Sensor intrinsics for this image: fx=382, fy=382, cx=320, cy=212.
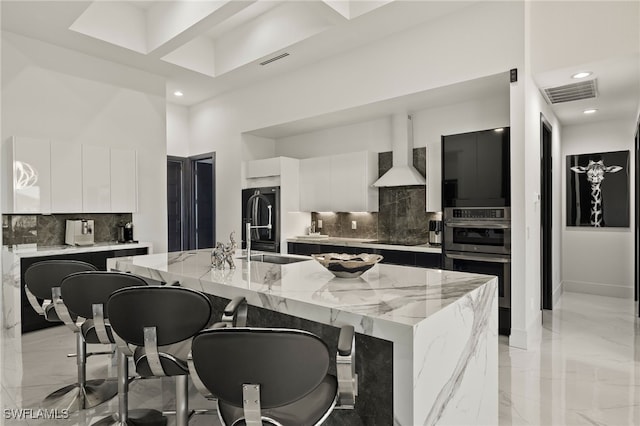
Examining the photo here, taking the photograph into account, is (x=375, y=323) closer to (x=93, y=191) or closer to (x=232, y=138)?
(x=93, y=191)

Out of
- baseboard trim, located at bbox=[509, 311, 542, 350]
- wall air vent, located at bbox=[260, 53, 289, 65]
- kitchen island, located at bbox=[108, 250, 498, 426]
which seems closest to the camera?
kitchen island, located at bbox=[108, 250, 498, 426]

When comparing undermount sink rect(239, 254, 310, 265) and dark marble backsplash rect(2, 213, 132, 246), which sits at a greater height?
dark marble backsplash rect(2, 213, 132, 246)

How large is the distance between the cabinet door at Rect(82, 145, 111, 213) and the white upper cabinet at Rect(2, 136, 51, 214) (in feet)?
1.22

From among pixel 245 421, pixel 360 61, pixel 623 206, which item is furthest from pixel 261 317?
pixel 623 206

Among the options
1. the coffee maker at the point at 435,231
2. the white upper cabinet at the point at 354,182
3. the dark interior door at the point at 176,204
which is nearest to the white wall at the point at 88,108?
the dark interior door at the point at 176,204

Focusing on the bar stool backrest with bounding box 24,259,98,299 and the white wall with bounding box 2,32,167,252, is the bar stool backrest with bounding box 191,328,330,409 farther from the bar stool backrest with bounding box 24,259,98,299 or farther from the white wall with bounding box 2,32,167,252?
the white wall with bounding box 2,32,167,252

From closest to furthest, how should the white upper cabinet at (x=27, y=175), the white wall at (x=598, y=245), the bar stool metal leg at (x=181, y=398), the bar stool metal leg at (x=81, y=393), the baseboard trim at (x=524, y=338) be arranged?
the bar stool metal leg at (x=181, y=398) < the bar stool metal leg at (x=81, y=393) < the baseboard trim at (x=524, y=338) < the white upper cabinet at (x=27, y=175) < the white wall at (x=598, y=245)

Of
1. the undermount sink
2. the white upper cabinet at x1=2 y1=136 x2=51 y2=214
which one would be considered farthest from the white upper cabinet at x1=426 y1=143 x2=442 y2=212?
the white upper cabinet at x1=2 y1=136 x2=51 y2=214

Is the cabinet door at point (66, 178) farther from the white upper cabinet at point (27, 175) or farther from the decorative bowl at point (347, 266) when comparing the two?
the decorative bowl at point (347, 266)

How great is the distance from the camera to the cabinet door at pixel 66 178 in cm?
435

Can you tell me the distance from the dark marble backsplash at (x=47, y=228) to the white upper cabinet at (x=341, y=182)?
2.70 metres

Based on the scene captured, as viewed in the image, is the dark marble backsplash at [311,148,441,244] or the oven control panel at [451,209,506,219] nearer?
the oven control panel at [451,209,506,219]

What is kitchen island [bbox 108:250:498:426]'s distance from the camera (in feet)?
4.64

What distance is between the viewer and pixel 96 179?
4703 mm
